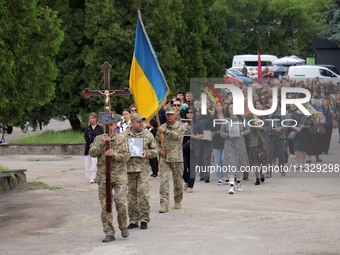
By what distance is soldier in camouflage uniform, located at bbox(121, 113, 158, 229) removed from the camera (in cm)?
1219

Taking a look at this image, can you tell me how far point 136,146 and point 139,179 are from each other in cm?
52

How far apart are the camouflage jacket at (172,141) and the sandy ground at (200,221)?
2.94 ft

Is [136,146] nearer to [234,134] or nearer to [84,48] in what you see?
[234,134]

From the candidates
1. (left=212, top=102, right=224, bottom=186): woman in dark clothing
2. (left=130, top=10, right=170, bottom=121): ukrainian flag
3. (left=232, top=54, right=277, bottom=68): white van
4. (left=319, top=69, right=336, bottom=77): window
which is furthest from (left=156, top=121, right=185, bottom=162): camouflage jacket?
(left=232, top=54, right=277, bottom=68): white van

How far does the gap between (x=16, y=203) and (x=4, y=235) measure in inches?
136

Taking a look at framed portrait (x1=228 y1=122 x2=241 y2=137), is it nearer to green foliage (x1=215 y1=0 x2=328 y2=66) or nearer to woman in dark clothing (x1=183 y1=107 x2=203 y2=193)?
woman in dark clothing (x1=183 y1=107 x2=203 y2=193)

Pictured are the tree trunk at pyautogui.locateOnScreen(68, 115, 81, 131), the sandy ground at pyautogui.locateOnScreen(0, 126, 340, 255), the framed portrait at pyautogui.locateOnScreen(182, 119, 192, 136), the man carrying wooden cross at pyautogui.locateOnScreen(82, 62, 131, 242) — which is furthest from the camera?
the tree trunk at pyautogui.locateOnScreen(68, 115, 81, 131)

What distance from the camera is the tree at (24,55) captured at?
13.8 meters

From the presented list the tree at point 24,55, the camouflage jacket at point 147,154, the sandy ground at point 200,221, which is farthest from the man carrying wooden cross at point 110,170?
the tree at point 24,55

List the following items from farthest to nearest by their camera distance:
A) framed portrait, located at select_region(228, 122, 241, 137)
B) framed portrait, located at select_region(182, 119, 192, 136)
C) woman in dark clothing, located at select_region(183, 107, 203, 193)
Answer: framed portrait, located at select_region(228, 122, 241, 137)
framed portrait, located at select_region(182, 119, 192, 136)
woman in dark clothing, located at select_region(183, 107, 203, 193)

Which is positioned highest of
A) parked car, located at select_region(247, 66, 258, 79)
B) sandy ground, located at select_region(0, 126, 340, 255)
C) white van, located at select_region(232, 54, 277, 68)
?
white van, located at select_region(232, 54, 277, 68)

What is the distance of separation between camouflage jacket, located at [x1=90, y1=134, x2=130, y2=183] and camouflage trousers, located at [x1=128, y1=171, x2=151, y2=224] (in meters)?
0.95

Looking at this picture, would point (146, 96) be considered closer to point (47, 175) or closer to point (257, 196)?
point (257, 196)

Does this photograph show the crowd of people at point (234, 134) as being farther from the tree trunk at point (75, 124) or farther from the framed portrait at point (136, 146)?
the tree trunk at point (75, 124)
